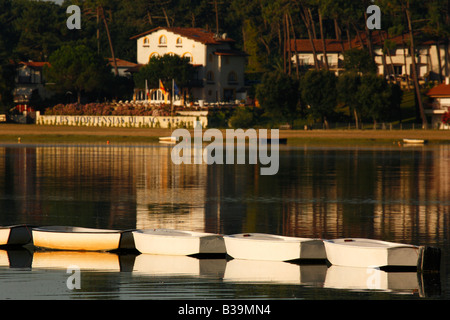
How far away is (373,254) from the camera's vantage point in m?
32.7

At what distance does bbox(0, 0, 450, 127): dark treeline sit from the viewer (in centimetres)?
14700

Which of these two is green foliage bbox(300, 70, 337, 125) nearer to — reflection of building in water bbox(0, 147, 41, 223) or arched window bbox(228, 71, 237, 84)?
arched window bbox(228, 71, 237, 84)

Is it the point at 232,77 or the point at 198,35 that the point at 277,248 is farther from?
the point at 198,35

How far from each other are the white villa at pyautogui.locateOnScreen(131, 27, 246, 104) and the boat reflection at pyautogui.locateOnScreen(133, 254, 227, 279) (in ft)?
412

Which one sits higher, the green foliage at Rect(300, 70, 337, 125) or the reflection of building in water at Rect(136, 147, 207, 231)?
the green foliage at Rect(300, 70, 337, 125)

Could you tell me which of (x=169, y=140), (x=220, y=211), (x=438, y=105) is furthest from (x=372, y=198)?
(x=438, y=105)

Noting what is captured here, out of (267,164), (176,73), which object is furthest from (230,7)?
(267,164)

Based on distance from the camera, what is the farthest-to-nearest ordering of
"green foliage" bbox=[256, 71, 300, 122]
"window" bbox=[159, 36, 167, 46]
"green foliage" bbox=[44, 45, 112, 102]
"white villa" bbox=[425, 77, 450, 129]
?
"window" bbox=[159, 36, 167, 46] → "green foliage" bbox=[44, 45, 112, 102] → "white villa" bbox=[425, 77, 450, 129] → "green foliage" bbox=[256, 71, 300, 122]

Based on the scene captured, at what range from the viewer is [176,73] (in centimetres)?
15388

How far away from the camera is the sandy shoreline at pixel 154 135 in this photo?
126 metres

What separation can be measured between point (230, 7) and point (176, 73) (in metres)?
47.2

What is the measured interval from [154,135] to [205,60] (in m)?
36.4

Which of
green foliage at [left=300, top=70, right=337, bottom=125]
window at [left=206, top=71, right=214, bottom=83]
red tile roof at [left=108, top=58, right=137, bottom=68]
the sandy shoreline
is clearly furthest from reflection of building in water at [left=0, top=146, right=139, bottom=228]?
red tile roof at [left=108, top=58, right=137, bottom=68]
